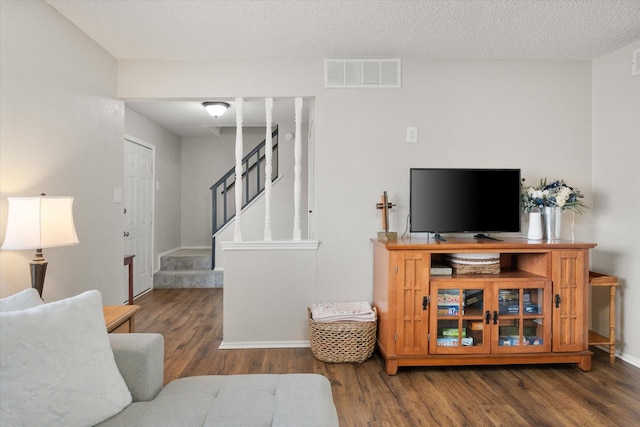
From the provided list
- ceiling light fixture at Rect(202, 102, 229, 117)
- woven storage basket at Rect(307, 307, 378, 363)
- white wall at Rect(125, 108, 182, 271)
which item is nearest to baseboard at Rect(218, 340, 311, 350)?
Answer: woven storage basket at Rect(307, 307, 378, 363)

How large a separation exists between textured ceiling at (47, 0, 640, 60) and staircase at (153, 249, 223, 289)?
10.6ft

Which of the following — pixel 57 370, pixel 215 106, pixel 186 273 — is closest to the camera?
pixel 57 370

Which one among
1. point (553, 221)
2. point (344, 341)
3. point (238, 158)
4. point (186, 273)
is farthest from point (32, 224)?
point (186, 273)

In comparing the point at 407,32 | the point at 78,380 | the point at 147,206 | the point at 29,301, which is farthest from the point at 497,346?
the point at 147,206

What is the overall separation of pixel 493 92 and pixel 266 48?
1.92 meters

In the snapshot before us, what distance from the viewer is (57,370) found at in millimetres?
1265

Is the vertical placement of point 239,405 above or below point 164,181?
below

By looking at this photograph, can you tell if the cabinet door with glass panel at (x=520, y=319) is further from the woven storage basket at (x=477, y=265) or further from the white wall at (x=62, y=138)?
the white wall at (x=62, y=138)

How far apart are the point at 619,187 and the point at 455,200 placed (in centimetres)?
130

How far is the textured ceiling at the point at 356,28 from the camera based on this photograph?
2.47m

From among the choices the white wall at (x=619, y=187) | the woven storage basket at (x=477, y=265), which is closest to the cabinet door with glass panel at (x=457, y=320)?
the woven storage basket at (x=477, y=265)

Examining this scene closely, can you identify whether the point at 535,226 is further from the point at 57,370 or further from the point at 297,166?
the point at 57,370

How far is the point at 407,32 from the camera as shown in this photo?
284cm

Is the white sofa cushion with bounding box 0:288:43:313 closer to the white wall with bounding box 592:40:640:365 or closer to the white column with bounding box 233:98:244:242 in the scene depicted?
the white column with bounding box 233:98:244:242
